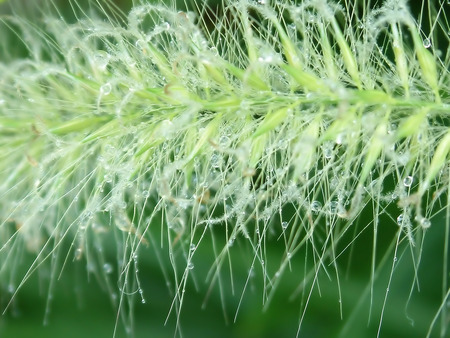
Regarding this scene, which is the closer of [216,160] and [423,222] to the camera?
[423,222]

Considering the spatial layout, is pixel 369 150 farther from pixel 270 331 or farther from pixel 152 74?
pixel 270 331

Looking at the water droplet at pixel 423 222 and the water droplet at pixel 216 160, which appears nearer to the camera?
the water droplet at pixel 423 222

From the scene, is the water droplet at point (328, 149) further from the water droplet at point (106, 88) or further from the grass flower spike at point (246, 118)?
the water droplet at point (106, 88)

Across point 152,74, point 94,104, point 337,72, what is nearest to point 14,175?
point 94,104

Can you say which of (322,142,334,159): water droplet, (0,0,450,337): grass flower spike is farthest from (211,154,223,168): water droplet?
(322,142,334,159): water droplet

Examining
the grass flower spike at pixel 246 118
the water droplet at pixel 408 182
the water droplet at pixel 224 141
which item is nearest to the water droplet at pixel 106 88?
the grass flower spike at pixel 246 118

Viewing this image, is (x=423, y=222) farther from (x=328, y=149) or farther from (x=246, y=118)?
(x=246, y=118)

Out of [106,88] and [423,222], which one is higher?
[106,88]

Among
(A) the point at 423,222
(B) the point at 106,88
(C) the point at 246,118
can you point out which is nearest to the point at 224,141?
(C) the point at 246,118

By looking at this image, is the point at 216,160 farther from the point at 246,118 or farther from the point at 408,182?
the point at 408,182

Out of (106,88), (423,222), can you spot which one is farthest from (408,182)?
(106,88)

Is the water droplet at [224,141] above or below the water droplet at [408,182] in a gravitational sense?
above
